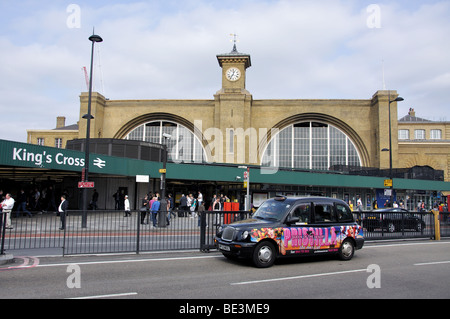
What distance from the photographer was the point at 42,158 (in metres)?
20.4

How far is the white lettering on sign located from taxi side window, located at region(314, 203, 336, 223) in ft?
52.9

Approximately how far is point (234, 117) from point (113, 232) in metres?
35.0

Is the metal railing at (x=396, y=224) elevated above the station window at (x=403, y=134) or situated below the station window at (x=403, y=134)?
below

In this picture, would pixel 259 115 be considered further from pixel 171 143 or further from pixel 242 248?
pixel 242 248

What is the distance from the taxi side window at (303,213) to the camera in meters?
9.42

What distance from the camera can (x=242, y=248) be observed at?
338 inches

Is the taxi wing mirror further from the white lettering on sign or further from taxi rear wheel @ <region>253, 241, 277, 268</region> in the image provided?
the white lettering on sign

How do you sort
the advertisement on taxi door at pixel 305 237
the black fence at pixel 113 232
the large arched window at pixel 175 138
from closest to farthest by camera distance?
the advertisement on taxi door at pixel 305 237 → the black fence at pixel 113 232 → the large arched window at pixel 175 138

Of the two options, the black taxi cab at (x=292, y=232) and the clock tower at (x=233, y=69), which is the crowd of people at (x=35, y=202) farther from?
the clock tower at (x=233, y=69)

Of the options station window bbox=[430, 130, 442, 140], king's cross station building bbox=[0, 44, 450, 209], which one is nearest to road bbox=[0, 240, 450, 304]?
king's cross station building bbox=[0, 44, 450, 209]

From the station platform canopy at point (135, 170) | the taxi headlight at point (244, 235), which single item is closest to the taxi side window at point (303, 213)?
the taxi headlight at point (244, 235)

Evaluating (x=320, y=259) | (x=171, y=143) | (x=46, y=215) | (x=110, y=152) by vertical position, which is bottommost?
(x=320, y=259)
